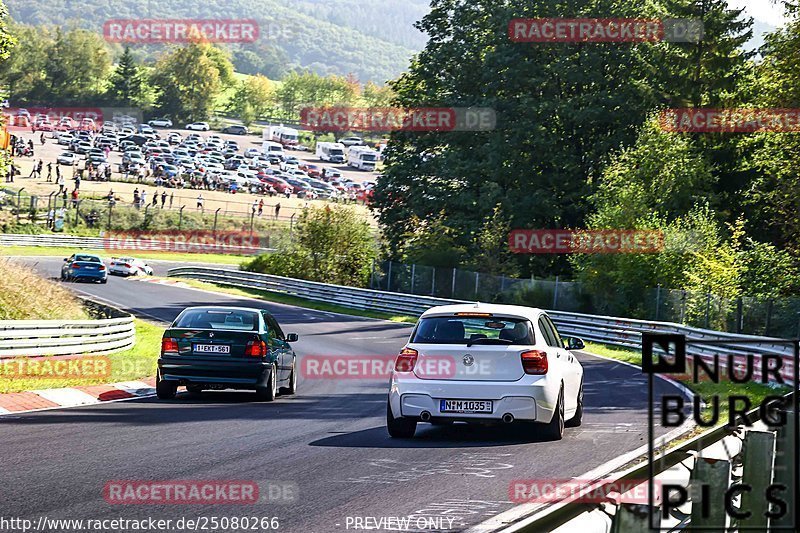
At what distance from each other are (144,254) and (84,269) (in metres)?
29.2

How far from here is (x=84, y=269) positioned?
54500 mm

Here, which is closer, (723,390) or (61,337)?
(723,390)

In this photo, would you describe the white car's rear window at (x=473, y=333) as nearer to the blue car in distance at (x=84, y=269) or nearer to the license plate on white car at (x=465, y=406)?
the license plate on white car at (x=465, y=406)

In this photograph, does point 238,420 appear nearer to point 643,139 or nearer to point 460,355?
point 460,355

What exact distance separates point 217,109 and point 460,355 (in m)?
187

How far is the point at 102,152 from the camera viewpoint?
116 metres

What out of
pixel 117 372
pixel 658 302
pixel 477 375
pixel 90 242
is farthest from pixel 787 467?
pixel 90 242

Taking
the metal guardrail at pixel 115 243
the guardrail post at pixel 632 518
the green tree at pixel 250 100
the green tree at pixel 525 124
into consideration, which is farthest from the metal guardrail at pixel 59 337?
the green tree at pixel 250 100

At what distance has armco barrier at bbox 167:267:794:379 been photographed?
28.3 meters

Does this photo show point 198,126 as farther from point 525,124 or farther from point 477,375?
point 477,375

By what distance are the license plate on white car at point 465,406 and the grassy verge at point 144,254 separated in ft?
203

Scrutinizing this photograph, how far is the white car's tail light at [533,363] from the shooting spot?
1322 centimetres

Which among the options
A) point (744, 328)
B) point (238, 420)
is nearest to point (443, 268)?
point (744, 328)

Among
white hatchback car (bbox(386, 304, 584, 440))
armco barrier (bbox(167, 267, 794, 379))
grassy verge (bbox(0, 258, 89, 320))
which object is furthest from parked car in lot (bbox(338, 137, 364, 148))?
white hatchback car (bbox(386, 304, 584, 440))
